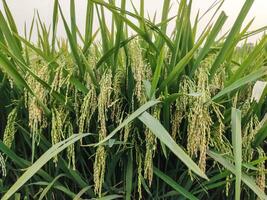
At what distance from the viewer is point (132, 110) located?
3.75 ft

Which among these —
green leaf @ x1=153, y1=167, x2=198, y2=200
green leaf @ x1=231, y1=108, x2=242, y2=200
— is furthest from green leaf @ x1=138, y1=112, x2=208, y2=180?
green leaf @ x1=153, y1=167, x2=198, y2=200

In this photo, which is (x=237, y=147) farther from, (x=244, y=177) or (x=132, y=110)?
(x=132, y=110)

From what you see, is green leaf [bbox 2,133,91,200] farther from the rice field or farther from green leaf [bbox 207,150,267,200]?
green leaf [bbox 207,150,267,200]

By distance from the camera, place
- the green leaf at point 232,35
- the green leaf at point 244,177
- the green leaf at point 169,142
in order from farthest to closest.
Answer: the green leaf at point 232,35 → the green leaf at point 244,177 → the green leaf at point 169,142

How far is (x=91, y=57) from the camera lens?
1.21m

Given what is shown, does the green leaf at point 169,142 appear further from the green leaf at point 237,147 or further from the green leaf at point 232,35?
the green leaf at point 232,35

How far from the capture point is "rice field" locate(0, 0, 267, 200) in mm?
1086

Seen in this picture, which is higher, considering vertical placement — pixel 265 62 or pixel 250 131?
pixel 265 62

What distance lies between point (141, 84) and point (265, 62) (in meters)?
0.41

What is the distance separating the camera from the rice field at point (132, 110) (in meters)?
1.09

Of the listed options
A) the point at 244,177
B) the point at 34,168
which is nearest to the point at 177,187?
the point at 244,177

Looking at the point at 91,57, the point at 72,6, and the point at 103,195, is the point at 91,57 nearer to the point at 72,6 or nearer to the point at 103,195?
the point at 72,6

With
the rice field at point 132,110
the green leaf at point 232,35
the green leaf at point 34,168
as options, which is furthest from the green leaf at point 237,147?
the green leaf at point 34,168

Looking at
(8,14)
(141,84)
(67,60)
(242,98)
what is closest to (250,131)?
(242,98)
